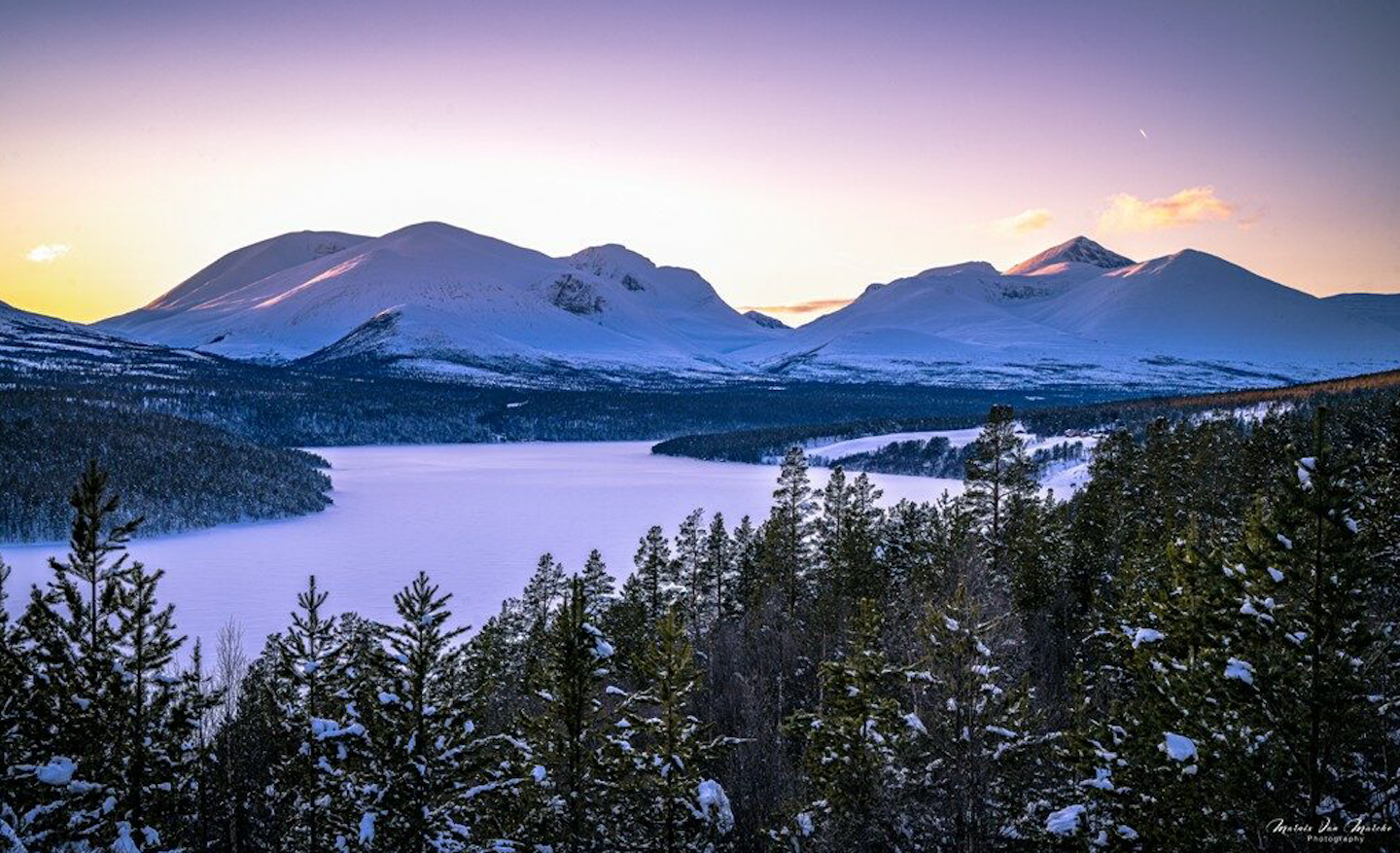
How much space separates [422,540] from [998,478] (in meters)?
77.7

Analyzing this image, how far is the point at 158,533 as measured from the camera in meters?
106

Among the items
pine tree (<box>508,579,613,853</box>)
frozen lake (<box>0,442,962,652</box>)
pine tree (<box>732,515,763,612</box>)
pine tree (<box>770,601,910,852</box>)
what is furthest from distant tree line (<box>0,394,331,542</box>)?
pine tree (<box>770,601,910,852</box>)

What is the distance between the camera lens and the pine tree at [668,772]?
60.5 ft

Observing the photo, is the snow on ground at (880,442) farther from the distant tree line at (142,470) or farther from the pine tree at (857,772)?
the pine tree at (857,772)

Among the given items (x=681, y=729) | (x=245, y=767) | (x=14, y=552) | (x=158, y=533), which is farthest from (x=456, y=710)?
(x=158, y=533)

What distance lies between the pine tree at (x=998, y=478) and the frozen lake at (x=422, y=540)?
37.4 metres

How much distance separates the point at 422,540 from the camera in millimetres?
101125

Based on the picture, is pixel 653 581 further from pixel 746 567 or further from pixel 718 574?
pixel 746 567

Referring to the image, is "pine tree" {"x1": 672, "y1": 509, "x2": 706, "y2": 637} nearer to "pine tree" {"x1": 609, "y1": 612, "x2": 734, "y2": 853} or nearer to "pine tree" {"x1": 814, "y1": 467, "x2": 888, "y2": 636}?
"pine tree" {"x1": 814, "y1": 467, "x2": 888, "y2": 636}

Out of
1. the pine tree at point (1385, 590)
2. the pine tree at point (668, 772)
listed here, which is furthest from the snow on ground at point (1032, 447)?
the pine tree at point (668, 772)

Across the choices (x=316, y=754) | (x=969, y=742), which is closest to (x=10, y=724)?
(x=316, y=754)

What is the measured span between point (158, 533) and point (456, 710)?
109050 millimetres

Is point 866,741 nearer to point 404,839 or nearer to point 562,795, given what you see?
point 562,795

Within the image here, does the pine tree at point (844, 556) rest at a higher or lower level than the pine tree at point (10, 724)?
lower
